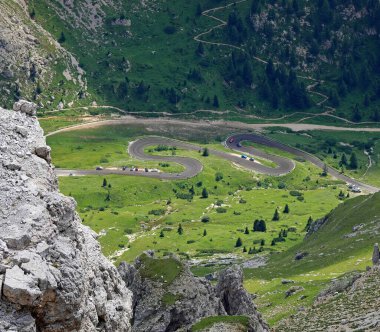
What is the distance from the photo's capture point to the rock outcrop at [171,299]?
2975 inches

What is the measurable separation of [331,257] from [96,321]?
111 meters

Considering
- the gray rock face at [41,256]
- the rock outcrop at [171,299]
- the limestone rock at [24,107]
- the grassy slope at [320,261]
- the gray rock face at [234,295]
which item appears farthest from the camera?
the grassy slope at [320,261]

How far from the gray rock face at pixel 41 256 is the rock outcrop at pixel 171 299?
3068 cm

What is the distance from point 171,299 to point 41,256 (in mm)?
43943

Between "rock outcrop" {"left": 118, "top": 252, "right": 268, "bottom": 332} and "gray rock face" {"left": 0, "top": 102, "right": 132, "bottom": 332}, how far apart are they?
3068 centimetres

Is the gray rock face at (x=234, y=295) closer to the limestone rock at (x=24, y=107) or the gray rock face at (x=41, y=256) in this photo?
the gray rock face at (x=41, y=256)

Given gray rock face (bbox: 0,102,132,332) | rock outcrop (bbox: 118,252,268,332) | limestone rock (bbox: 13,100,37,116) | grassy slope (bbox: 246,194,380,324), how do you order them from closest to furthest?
gray rock face (bbox: 0,102,132,332), limestone rock (bbox: 13,100,37,116), rock outcrop (bbox: 118,252,268,332), grassy slope (bbox: 246,194,380,324)

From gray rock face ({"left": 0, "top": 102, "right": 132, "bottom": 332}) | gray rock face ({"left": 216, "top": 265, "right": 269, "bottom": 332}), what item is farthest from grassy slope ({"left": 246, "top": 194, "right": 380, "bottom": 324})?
gray rock face ({"left": 0, "top": 102, "right": 132, "bottom": 332})

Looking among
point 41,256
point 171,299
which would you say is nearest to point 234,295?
point 171,299

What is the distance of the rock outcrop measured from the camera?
2975 inches

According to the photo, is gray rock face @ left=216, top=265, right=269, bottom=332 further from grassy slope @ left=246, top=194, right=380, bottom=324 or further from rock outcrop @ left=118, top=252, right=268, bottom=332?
grassy slope @ left=246, top=194, right=380, bottom=324

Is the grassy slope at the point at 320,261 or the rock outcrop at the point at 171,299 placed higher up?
the rock outcrop at the point at 171,299

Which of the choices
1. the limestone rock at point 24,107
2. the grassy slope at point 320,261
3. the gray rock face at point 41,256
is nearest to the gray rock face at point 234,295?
the grassy slope at point 320,261

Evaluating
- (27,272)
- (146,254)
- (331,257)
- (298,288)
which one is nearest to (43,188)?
(27,272)
